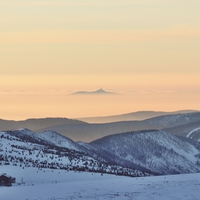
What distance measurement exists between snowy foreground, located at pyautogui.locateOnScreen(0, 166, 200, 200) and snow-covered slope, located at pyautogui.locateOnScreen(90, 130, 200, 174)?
189 feet

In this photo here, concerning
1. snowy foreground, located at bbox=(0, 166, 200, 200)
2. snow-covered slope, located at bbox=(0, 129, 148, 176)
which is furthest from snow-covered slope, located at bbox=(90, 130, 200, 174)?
snowy foreground, located at bbox=(0, 166, 200, 200)

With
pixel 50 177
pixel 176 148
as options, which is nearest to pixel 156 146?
pixel 176 148

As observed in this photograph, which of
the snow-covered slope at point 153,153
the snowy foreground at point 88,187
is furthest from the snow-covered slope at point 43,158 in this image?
the snow-covered slope at point 153,153

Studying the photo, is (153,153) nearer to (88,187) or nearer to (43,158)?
(43,158)

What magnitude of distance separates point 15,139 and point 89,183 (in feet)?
150

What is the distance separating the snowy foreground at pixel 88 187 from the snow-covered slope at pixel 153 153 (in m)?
57.5

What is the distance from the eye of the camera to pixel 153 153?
190 metres

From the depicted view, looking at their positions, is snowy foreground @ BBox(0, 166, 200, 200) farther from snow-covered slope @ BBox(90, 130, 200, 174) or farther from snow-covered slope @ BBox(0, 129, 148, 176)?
snow-covered slope @ BBox(90, 130, 200, 174)

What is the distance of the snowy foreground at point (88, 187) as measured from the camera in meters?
95.1

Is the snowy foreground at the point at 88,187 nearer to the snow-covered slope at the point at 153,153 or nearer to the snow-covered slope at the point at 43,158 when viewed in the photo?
the snow-covered slope at the point at 43,158

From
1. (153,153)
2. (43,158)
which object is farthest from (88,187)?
(153,153)

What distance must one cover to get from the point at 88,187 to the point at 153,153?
87.5 meters

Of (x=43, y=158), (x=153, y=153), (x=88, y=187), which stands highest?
(x=153, y=153)

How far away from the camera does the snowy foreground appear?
95125 mm
